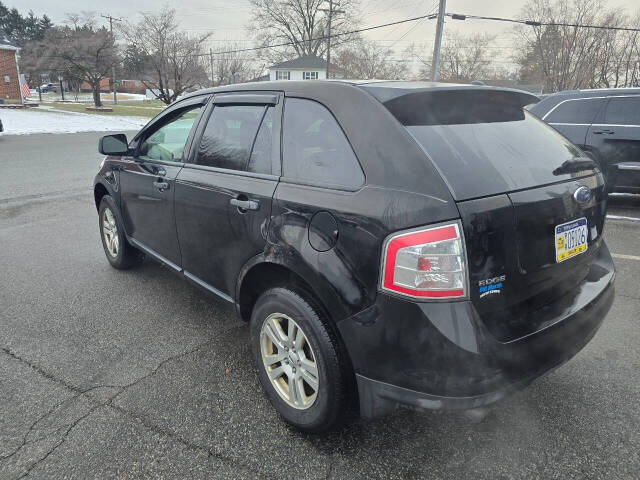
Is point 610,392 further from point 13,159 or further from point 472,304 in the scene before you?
point 13,159

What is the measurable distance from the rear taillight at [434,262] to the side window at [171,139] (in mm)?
2062

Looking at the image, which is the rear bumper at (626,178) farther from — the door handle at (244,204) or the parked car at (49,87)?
the parked car at (49,87)

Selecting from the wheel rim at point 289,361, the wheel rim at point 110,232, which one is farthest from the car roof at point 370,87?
the wheel rim at point 110,232

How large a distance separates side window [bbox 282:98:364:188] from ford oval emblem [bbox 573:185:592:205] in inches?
41.2

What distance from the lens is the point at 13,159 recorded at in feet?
37.8

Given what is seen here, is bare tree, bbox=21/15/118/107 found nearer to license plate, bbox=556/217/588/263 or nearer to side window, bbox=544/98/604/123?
side window, bbox=544/98/604/123

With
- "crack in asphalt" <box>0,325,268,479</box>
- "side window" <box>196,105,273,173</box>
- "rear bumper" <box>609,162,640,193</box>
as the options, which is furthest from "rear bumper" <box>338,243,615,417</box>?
"rear bumper" <box>609,162,640,193</box>

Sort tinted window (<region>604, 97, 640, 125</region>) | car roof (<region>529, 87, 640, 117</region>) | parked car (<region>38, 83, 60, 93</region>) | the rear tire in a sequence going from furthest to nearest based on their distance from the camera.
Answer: parked car (<region>38, 83, 60, 93</region>) → car roof (<region>529, 87, 640, 117</region>) → tinted window (<region>604, 97, 640, 125</region>) → the rear tire

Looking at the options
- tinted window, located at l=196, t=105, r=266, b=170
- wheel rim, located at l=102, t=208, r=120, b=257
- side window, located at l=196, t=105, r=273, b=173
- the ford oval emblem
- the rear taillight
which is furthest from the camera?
wheel rim, located at l=102, t=208, r=120, b=257

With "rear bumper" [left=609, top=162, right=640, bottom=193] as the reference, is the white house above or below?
above

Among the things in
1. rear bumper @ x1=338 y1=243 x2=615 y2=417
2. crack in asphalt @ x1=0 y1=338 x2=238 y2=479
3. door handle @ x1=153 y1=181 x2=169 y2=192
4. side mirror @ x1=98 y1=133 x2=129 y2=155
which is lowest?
crack in asphalt @ x1=0 y1=338 x2=238 y2=479

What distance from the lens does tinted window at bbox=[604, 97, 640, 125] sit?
6375 mm

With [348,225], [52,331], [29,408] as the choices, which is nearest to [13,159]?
[52,331]

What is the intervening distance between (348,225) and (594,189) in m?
1.37
